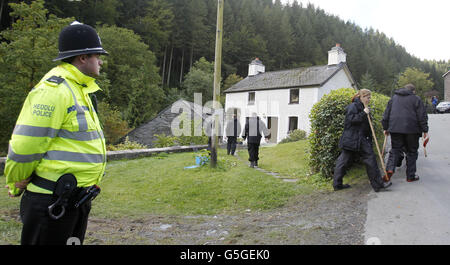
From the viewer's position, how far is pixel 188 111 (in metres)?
18.9

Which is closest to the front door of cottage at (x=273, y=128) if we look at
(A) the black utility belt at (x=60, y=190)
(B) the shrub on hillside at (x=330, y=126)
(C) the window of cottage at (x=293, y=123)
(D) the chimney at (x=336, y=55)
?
(C) the window of cottage at (x=293, y=123)

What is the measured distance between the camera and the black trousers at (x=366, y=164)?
5.35 metres

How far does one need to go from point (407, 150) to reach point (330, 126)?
158 cm

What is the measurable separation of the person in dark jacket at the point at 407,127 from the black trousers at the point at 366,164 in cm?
66

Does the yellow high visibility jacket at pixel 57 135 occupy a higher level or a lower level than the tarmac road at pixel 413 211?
higher

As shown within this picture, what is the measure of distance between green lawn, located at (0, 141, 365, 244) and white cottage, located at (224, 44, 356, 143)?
17783 mm

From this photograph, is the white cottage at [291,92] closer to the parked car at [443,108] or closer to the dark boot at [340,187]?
the parked car at [443,108]

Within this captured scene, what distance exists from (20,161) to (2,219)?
142 inches

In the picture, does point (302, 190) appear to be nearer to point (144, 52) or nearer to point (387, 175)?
point (387, 175)

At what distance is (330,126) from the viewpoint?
654 cm

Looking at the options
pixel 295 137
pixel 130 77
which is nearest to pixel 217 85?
pixel 295 137

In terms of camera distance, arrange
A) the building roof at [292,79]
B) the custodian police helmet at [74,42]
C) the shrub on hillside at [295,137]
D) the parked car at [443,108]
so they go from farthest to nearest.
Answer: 1. the parked car at [443,108]
2. the building roof at [292,79]
3. the shrub on hillside at [295,137]
4. the custodian police helmet at [74,42]

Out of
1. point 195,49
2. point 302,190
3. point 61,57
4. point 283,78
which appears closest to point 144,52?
point 195,49

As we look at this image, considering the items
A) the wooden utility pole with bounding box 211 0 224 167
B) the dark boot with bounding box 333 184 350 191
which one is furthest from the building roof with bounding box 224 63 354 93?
the dark boot with bounding box 333 184 350 191
